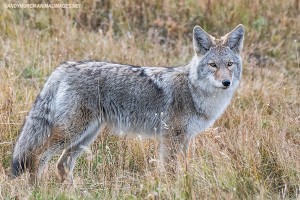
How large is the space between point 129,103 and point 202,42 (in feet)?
3.07

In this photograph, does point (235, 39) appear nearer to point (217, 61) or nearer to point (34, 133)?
point (217, 61)

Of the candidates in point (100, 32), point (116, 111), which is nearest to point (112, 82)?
point (116, 111)

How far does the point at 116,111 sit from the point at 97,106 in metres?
0.25

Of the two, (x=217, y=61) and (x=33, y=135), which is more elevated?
(x=217, y=61)

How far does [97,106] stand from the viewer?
6.03 m

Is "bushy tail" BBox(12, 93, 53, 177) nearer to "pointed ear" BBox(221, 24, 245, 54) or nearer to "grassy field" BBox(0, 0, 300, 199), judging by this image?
"grassy field" BBox(0, 0, 300, 199)

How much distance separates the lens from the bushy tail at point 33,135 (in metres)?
5.73

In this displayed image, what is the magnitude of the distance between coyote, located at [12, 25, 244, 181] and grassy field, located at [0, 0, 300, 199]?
0.61 ft

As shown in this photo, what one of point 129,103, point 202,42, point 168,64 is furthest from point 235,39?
point 168,64

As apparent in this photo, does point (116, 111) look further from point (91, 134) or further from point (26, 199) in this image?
point (26, 199)

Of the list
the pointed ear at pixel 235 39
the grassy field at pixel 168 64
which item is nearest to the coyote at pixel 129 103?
the pointed ear at pixel 235 39

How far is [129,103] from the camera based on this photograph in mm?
6270

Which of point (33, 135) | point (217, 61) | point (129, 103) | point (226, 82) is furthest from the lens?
point (129, 103)

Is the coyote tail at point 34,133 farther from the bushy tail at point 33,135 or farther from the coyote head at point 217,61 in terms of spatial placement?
the coyote head at point 217,61
